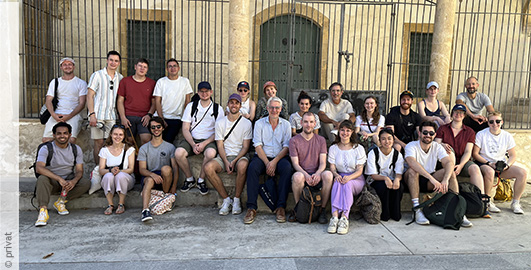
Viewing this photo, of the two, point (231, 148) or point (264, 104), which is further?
point (264, 104)

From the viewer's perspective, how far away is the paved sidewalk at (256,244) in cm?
328

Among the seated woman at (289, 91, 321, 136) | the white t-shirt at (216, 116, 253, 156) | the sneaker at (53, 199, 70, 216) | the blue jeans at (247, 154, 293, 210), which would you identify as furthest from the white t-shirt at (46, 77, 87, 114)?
the seated woman at (289, 91, 321, 136)

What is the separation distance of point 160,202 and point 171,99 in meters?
1.61

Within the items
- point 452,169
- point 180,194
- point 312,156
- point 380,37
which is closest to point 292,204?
point 312,156

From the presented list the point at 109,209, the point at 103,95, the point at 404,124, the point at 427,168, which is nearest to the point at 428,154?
the point at 427,168

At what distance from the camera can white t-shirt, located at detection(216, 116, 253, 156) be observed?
5.00 metres

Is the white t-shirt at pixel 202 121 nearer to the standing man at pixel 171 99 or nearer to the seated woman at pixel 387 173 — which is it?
the standing man at pixel 171 99

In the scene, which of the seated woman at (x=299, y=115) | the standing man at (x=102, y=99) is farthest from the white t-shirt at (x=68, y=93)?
the seated woman at (x=299, y=115)

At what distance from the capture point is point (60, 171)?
15.6ft

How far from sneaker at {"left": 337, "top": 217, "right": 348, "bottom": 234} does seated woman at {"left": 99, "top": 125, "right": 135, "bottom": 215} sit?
2716mm

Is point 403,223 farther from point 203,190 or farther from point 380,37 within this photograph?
point 380,37

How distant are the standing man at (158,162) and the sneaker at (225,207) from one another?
2.37 ft

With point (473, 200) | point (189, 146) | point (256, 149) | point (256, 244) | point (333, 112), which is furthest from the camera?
point (333, 112)

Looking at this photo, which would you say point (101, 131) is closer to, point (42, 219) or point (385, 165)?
point (42, 219)
